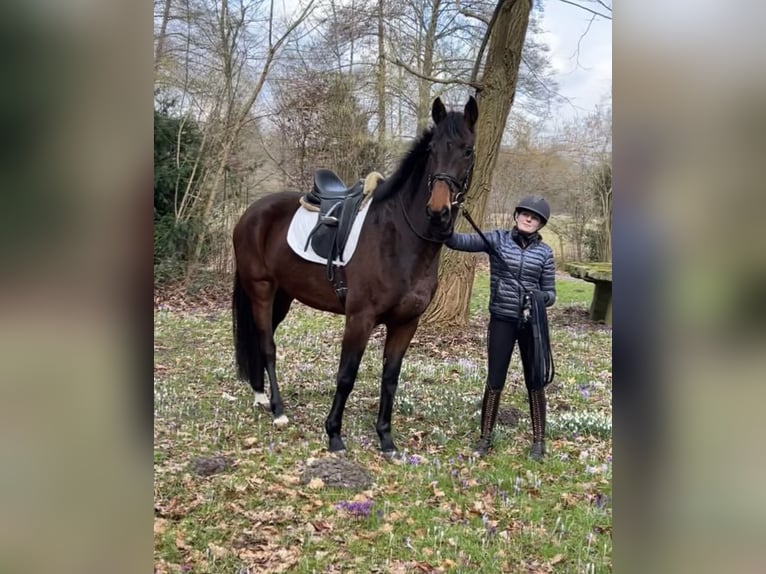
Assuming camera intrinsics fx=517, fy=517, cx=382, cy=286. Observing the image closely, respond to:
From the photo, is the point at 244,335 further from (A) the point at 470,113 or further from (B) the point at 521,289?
(A) the point at 470,113

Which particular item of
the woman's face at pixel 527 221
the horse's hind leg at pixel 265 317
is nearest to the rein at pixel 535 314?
the woman's face at pixel 527 221

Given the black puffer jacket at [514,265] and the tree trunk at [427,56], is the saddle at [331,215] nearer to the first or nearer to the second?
the black puffer jacket at [514,265]

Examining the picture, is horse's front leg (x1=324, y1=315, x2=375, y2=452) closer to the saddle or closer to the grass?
the grass

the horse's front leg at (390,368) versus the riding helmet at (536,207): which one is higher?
the riding helmet at (536,207)

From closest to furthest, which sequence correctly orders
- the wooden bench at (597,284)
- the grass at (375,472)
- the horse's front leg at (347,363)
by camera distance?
the grass at (375,472) < the horse's front leg at (347,363) < the wooden bench at (597,284)

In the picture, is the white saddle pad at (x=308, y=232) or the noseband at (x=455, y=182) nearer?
the noseband at (x=455, y=182)

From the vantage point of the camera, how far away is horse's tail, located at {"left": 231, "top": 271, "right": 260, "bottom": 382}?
12.6ft

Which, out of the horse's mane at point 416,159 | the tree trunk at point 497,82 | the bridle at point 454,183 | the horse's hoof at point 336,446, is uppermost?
the tree trunk at point 497,82

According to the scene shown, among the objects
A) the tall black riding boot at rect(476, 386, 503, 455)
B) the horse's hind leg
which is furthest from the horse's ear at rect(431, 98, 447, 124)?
the horse's hind leg

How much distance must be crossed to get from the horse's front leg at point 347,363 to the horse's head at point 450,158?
0.87 meters

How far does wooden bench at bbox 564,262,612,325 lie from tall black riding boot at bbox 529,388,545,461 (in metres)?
2.20

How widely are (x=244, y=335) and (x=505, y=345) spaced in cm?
192

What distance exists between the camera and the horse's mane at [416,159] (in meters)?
2.62
